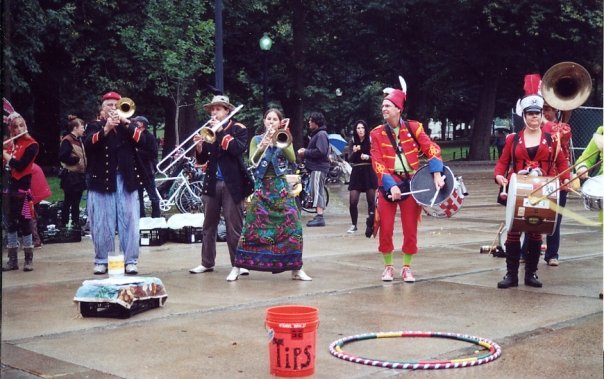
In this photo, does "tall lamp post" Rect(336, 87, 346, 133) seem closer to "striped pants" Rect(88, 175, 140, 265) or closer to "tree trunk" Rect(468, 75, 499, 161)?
"tree trunk" Rect(468, 75, 499, 161)

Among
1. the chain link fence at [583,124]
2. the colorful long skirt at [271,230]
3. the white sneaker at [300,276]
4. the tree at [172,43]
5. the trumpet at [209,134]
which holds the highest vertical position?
the tree at [172,43]

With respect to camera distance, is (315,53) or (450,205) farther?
(315,53)

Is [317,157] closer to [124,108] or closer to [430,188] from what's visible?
[124,108]

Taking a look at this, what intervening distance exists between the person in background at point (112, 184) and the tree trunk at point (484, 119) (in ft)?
104

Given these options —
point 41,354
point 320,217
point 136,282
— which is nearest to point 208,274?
point 136,282

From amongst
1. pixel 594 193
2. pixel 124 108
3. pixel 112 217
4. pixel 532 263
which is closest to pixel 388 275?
pixel 532 263

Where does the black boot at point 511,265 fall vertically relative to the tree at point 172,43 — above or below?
below

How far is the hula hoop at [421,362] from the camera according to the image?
18.1ft

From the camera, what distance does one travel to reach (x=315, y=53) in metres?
39.5

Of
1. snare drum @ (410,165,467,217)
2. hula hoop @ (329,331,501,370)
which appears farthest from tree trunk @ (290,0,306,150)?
hula hoop @ (329,331,501,370)

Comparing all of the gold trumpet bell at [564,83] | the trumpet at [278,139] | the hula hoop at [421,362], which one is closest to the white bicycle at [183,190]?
the trumpet at [278,139]

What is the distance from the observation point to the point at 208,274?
9953 mm

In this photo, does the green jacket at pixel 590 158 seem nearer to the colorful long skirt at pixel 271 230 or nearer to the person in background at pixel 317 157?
the colorful long skirt at pixel 271 230

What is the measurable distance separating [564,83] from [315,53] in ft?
103
